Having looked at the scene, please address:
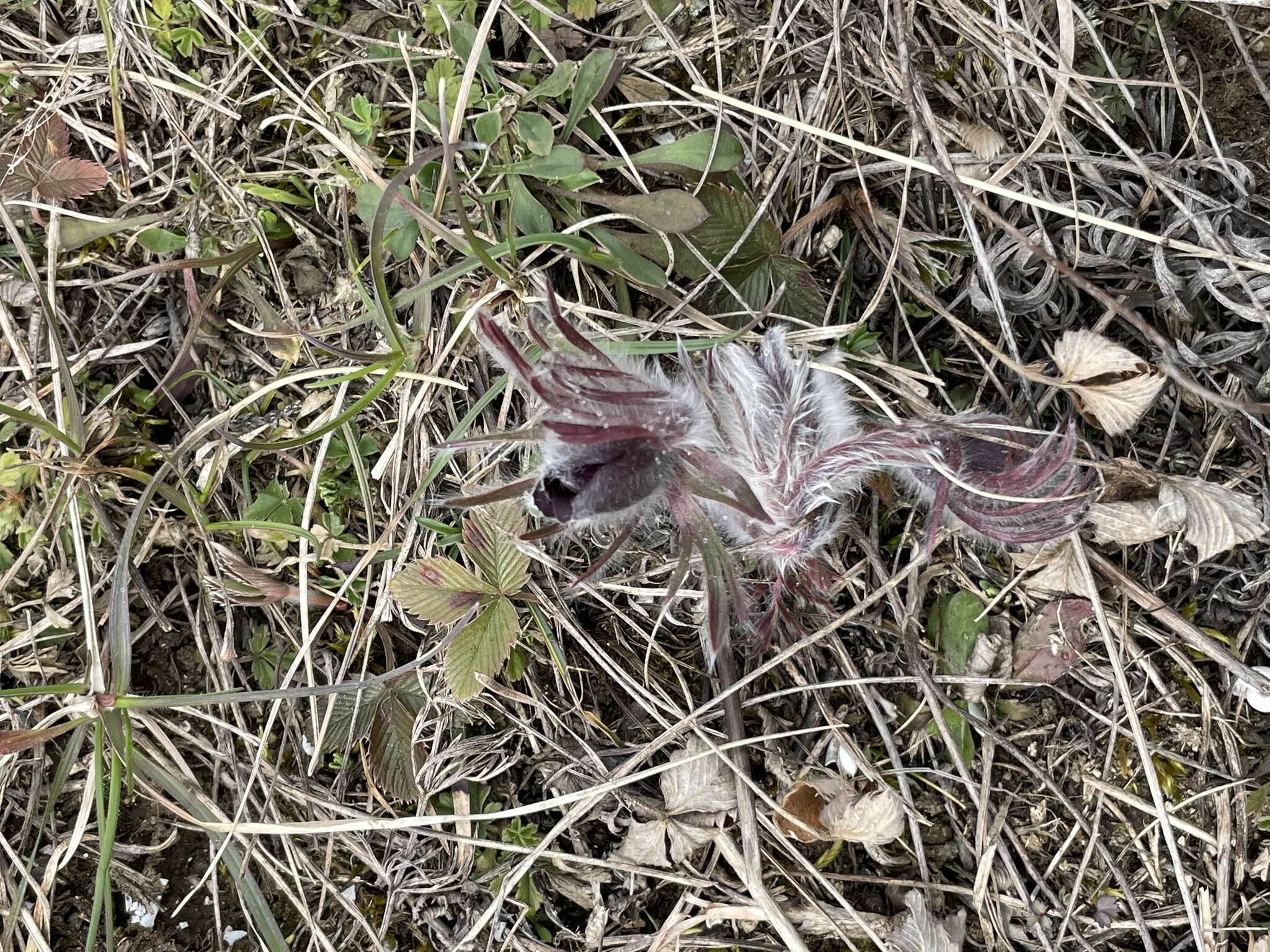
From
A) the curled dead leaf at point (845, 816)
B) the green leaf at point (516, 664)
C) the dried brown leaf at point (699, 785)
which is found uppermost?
the green leaf at point (516, 664)

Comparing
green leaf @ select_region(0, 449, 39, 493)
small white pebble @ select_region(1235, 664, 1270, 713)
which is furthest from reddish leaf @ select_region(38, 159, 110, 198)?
small white pebble @ select_region(1235, 664, 1270, 713)

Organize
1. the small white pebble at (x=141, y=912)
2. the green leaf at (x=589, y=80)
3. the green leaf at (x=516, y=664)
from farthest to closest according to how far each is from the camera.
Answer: the small white pebble at (x=141, y=912) → the green leaf at (x=516, y=664) → the green leaf at (x=589, y=80)

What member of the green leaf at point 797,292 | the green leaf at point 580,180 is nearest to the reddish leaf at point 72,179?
the green leaf at point 580,180

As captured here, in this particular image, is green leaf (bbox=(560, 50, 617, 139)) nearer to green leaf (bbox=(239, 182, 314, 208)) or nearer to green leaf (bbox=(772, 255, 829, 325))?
green leaf (bbox=(772, 255, 829, 325))

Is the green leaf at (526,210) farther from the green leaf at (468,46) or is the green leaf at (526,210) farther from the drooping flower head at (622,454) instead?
the drooping flower head at (622,454)

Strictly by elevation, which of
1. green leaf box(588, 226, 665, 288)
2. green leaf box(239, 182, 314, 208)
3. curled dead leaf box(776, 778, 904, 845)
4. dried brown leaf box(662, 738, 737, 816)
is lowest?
dried brown leaf box(662, 738, 737, 816)

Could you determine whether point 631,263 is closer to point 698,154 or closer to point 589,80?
point 698,154
